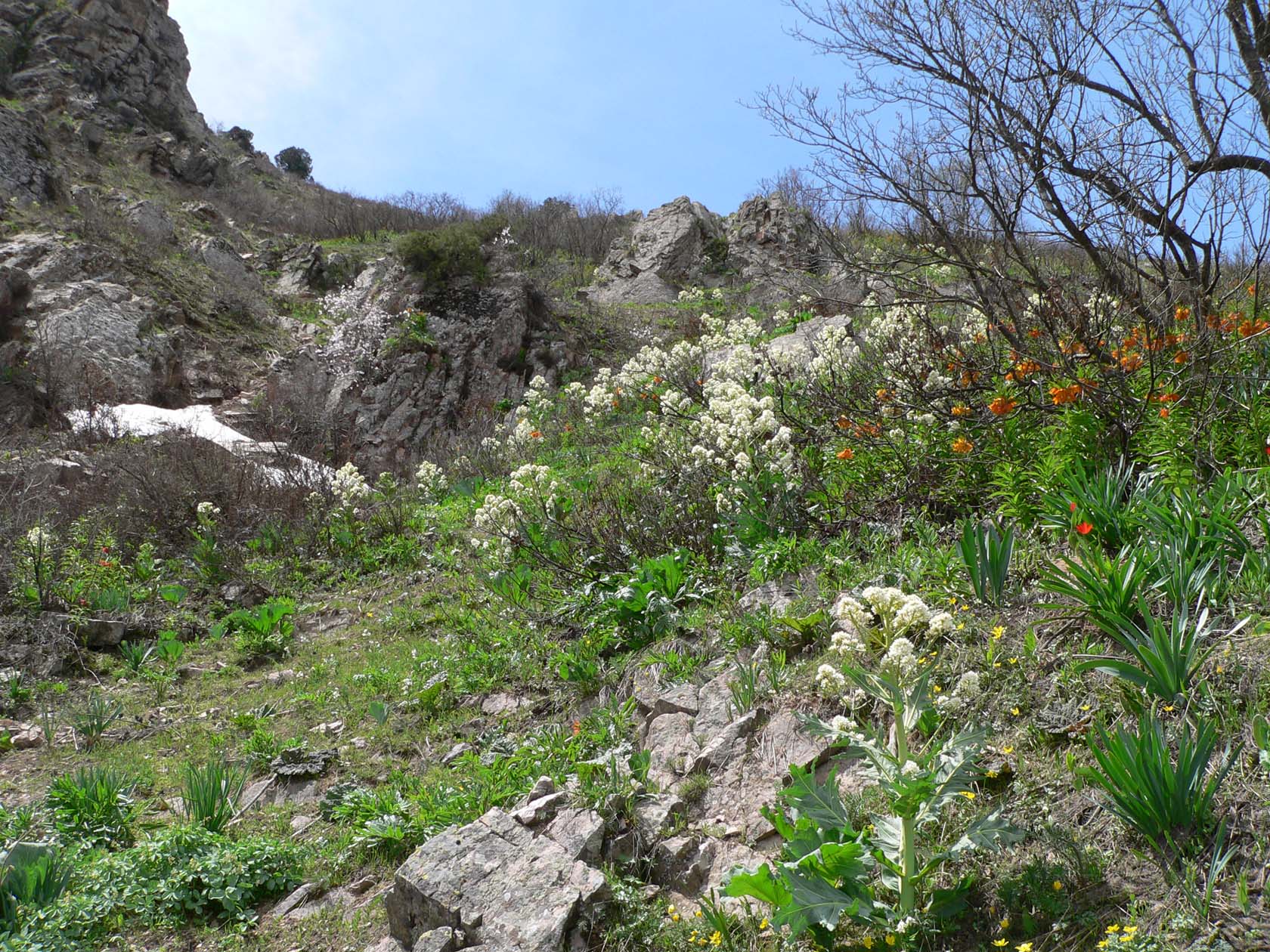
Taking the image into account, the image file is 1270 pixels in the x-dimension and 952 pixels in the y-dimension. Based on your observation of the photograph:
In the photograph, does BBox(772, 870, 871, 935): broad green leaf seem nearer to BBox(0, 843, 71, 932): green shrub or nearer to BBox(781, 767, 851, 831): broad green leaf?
BBox(781, 767, 851, 831): broad green leaf

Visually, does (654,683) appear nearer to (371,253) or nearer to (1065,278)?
(1065,278)

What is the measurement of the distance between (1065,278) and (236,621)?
7440 mm

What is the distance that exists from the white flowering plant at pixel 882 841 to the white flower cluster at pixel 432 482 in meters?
8.14

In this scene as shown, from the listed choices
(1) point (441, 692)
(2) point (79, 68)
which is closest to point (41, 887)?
(1) point (441, 692)

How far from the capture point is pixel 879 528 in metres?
4.66

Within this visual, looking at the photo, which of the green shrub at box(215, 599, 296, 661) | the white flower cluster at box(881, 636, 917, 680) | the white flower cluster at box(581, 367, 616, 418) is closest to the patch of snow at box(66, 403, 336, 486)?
the green shrub at box(215, 599, 296, 661)

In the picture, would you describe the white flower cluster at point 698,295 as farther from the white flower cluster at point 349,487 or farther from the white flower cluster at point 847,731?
the white flower cluster at point 847,731

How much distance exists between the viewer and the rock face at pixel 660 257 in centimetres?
2125

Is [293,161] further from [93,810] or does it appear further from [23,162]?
[93,810]

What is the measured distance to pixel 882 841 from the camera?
2168 mm

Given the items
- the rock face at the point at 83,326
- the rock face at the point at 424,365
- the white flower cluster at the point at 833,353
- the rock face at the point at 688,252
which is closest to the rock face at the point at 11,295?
the rock face at the point at 83,326

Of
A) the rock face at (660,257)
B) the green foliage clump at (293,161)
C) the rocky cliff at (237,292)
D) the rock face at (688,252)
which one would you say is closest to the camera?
the rocky cliff at (237,292)

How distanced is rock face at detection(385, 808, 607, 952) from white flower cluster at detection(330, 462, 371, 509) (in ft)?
21.3

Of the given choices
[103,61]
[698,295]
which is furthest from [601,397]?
[103,61]
